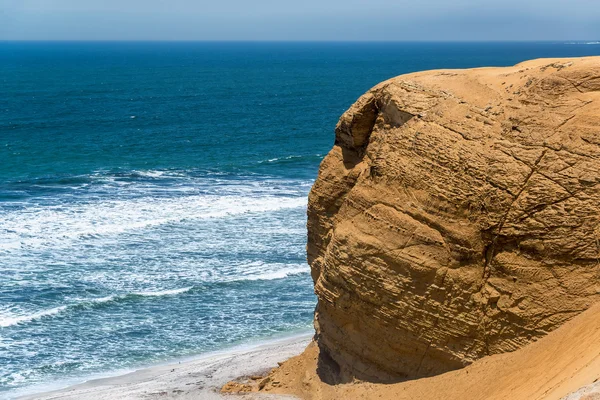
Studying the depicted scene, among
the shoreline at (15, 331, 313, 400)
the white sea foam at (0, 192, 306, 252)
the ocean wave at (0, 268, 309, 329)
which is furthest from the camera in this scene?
the white sea foam at (0, 192, 306, 252)

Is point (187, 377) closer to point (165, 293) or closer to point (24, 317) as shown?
point (165, 293)

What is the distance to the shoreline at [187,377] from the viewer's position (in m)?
18.2

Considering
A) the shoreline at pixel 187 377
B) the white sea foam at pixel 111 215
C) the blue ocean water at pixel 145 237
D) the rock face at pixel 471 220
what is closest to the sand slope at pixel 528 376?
the rock face at pixel 471 220

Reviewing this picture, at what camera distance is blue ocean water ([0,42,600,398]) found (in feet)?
76.4

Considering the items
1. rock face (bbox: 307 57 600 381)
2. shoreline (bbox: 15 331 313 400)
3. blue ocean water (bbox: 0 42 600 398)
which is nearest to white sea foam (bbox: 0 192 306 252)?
blue ocean water (bbox: 0 42 600 398)

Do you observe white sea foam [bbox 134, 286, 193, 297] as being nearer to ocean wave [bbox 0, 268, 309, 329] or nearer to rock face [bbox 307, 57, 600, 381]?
ocean wave [bbox 0, 268, 309, 329]

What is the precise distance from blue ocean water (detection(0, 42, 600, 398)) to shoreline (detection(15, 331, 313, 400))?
2.19ft

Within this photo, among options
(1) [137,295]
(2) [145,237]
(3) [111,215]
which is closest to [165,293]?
(1) [137,295]

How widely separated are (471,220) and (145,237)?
2247cm

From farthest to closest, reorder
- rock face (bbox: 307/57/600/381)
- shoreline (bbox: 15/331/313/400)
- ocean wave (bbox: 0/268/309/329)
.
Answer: ocean wave (bbox: 0/268/309/329) → shoreline (bbox: 15/331/313/400) → rock face (bbox: 307/57/600/381)

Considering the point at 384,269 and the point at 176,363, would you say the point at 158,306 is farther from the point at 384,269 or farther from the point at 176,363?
the point at 384,269

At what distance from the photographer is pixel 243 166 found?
51250 mm

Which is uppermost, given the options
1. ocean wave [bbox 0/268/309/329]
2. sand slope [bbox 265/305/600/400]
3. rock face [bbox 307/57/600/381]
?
rock face [bbox 307/57/600/381]

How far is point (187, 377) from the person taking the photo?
1922 centimetres
